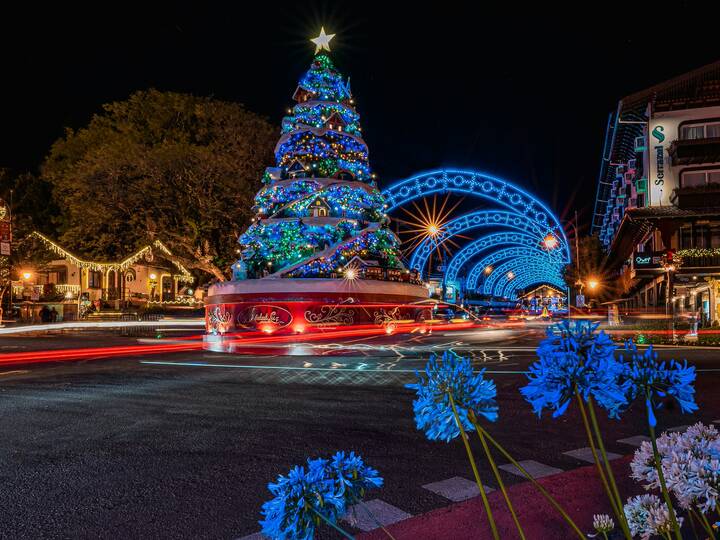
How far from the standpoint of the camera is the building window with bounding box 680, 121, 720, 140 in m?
31.9

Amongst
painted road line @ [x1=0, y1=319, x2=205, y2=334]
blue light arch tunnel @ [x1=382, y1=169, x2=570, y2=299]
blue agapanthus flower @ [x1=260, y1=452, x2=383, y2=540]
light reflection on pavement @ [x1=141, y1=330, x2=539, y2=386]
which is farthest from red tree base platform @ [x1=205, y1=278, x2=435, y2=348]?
blue agapanthus flower @ [x1=260, y1=452, x2=383, y2=540]

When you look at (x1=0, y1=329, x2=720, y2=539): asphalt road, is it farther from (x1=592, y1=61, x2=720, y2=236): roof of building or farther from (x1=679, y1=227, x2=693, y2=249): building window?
(x1=592, y1=61, x2=720, y2=236): roof of building

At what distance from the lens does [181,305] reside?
4734 centimetres

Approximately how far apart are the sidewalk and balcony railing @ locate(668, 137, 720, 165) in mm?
31550

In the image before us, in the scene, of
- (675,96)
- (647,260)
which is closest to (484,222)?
(647,260)

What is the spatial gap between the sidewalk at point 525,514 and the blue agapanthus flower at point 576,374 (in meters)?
2.20

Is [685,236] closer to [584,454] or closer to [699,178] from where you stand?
[699,178]

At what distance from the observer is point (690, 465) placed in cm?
163

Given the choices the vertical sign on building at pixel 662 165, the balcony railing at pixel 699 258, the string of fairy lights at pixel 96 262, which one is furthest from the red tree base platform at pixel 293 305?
the vertical sign on building at pixel 662 165

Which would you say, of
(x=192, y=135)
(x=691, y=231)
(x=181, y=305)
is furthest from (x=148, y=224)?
(x=691, y=231)

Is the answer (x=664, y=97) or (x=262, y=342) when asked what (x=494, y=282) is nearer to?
(x=664, y=97)

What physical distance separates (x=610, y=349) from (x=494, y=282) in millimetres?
92646

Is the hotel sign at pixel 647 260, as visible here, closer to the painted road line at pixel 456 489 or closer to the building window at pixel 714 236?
the building window at pixel 714 236

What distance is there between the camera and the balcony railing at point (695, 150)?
3028 cm
